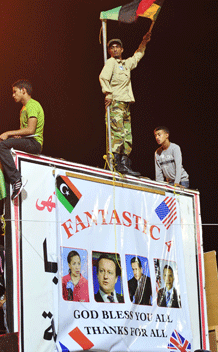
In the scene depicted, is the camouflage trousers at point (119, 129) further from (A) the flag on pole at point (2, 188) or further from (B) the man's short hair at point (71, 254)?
(A) the flag on pole at point (2, 188)

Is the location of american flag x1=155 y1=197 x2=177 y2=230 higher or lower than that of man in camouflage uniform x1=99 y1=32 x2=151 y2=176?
lower

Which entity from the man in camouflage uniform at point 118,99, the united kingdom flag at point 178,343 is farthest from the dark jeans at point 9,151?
the united kingdom flag at point 178,343

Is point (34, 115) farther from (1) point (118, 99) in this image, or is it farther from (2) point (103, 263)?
(2) point (103, 263)

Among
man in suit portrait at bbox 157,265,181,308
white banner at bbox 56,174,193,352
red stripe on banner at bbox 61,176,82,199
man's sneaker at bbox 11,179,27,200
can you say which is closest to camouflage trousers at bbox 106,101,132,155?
white banner at bbox 56,174,193,352

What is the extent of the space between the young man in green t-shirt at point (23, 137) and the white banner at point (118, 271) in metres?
0.64

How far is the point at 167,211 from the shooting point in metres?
8.23

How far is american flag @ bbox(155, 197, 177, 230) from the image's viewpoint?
26.6ft

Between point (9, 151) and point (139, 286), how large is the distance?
2665 mm

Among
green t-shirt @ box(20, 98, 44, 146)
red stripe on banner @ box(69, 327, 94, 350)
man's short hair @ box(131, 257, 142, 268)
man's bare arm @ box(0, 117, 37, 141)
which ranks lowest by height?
red stripe on banner @ box(69, 327, 94, 350)

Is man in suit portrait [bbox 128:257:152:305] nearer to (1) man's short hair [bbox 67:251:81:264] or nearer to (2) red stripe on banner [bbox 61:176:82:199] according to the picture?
(1) man's short hair [bbox 67:251:81:264]

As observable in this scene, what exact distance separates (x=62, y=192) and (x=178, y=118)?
218 inches

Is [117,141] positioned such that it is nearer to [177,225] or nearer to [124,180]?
[124,180]

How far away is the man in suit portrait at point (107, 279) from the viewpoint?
7.00 metres

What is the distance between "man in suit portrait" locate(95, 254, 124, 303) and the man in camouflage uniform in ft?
5.45
